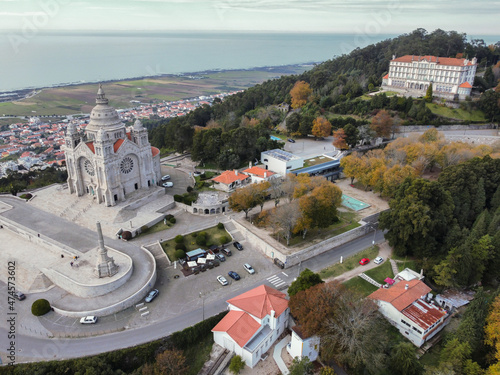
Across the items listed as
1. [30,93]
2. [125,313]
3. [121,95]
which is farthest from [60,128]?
[125,313]

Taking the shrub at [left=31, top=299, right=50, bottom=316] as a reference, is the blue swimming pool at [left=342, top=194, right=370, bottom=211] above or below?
above

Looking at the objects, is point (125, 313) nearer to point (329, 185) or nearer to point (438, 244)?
point (329, 185)

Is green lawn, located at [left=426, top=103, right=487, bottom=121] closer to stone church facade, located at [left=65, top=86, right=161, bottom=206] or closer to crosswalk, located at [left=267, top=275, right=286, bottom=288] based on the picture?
crosswalk, located at [left=267, top=275, right=286, bottom=288]

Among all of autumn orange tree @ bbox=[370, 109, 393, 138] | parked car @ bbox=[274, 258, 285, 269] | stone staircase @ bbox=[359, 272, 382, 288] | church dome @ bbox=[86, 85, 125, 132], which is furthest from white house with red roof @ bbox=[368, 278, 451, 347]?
autumn orange tree @ bbox=[370, 109, 393, 138]

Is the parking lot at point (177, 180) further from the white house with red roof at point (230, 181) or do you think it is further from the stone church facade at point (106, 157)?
the white house with red roof at point (230, 181)

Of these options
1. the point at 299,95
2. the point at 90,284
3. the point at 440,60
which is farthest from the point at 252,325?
the point at 440,60

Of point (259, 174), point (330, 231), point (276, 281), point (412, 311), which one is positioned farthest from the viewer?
point (259, 174)

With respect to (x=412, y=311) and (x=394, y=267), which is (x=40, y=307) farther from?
(x=394, y=267)
